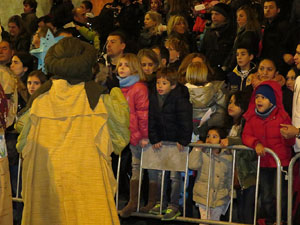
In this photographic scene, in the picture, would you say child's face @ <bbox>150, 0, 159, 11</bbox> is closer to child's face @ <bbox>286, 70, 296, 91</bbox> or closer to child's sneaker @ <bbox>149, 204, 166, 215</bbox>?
child's face @ <bbox>286, 70, 296, 91</bbox>

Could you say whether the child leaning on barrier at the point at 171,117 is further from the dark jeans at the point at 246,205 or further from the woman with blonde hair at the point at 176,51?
the woman with blonde hair at the point at 176,51

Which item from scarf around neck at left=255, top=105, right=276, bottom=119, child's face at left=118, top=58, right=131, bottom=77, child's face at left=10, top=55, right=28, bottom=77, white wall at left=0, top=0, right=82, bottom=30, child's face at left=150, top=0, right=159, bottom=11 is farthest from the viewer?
white wall at left=0, top=0, right=82, bottom=30

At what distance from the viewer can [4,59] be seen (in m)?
12.0

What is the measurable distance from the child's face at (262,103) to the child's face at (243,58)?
2.46 m

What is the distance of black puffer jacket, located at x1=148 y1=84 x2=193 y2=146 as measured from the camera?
27.9 feet

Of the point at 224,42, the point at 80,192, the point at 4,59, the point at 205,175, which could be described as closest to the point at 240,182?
the point at 205,175

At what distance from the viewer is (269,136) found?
27.1 feet

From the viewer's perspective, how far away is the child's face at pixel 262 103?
831 cm

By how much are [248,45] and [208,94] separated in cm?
201

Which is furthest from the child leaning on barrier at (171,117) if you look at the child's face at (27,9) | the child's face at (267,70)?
the child's face at (27,9)

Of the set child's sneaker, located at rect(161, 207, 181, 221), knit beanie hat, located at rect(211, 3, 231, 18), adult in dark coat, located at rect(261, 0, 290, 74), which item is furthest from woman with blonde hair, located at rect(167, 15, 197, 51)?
child's sneaker, located at rect(161, 207, 181, 221)

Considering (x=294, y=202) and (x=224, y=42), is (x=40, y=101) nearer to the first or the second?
(x=294, y=202)

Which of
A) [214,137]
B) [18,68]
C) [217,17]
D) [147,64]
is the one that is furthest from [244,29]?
[18,68]

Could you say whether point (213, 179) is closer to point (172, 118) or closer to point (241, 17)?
point (172, 118)
